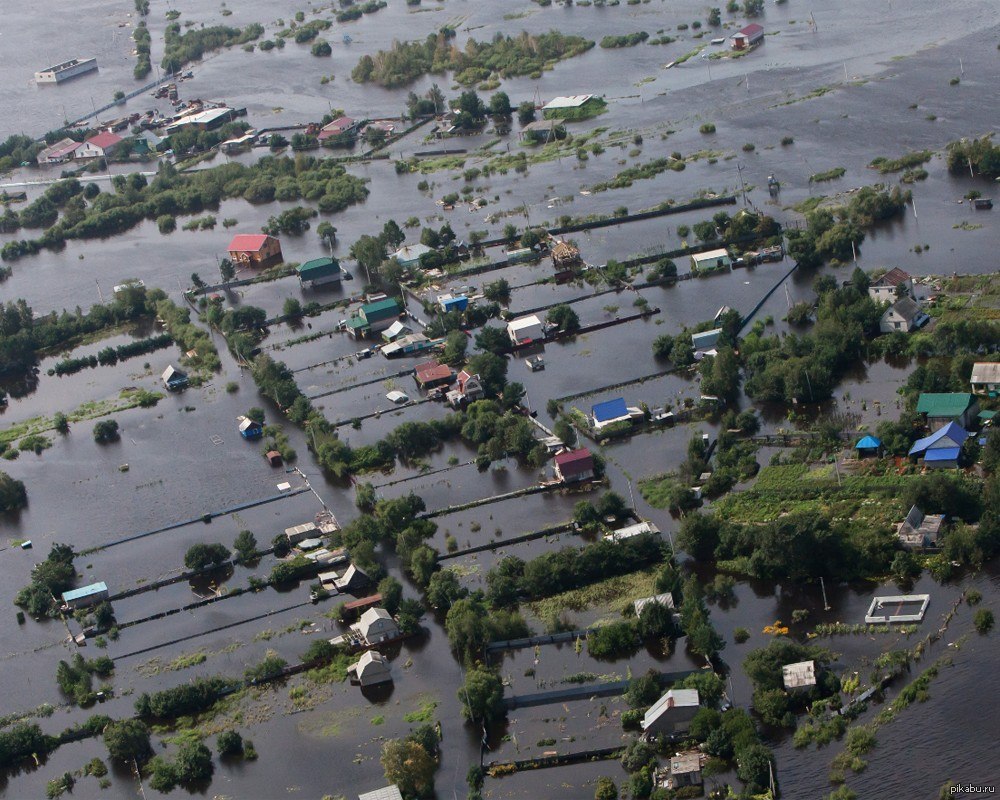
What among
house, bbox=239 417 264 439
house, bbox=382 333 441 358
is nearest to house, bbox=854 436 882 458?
house, bbox=382 333 441 358

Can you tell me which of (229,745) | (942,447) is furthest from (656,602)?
(229,745)

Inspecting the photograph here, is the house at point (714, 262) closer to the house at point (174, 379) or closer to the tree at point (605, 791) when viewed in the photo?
the house at point (174, 379)

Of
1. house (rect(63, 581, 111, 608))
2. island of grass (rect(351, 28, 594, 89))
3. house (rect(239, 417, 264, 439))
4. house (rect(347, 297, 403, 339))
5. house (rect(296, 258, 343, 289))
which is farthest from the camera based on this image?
island of grass (rect(351, 28, 594, 89))

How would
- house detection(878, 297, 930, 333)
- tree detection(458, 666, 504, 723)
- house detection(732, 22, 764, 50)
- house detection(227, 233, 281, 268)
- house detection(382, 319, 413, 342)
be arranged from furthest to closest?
house detection(732, 22, 764, 50)
house detection(227, 233, 281, 268)
house detection(382, 319, 413, 342)
house detection(878, 297, 930, 333)
tree detection(458, 666, 504, 723)

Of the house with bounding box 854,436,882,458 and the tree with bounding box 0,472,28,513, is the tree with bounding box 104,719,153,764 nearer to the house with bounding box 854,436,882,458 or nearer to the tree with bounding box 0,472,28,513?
the tree with bounding box 0,472,28,513

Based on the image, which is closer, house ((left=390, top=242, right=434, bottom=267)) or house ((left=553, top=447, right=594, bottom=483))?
house ((left=553, top=447, right=594, bottom=483))

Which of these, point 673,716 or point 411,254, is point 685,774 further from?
point 411,254

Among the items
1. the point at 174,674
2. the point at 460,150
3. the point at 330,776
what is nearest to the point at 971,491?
the point at 330,776
